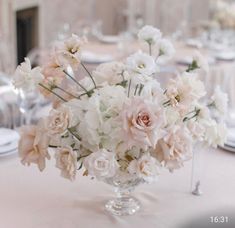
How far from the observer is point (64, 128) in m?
1.08

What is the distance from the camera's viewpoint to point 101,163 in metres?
1.08

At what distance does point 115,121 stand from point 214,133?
313mm

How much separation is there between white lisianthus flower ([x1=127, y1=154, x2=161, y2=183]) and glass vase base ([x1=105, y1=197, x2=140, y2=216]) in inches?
7.0

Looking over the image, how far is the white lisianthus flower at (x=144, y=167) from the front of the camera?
3.64 ft

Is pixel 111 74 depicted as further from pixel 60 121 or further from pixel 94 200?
pixel 94 200

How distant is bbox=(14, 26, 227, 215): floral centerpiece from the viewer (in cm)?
107

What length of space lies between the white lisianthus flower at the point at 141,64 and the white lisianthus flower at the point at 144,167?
7.9 inches

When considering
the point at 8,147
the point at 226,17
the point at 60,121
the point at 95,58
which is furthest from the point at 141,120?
the point at 226,17

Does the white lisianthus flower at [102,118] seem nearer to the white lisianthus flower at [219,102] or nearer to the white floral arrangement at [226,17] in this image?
the white lisianthus flower at [219,102]

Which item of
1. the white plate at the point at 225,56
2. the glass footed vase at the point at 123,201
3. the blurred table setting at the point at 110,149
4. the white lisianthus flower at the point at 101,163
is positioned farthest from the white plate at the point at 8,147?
the white plate at the point at 225,56

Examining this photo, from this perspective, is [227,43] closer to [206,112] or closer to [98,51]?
[98,51]

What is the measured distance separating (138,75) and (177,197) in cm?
43

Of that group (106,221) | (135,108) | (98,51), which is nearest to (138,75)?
(135,108)

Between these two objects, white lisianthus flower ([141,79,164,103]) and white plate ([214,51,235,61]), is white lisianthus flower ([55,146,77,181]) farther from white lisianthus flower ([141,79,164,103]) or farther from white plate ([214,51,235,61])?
white plate ([214,51,235,61])
